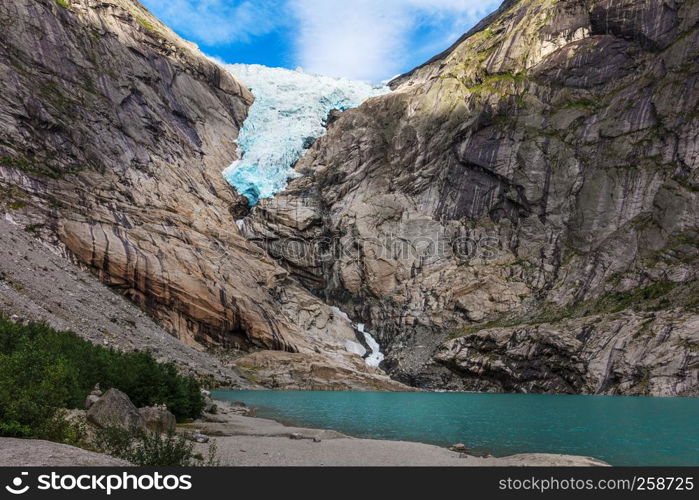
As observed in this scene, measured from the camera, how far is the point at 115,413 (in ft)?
54.2

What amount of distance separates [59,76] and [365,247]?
67413 mm

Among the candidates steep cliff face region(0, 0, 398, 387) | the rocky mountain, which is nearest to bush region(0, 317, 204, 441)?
the rocky mountain

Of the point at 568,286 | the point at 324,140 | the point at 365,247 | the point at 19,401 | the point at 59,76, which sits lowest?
the point at 19,401

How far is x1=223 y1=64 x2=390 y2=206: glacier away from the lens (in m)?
125

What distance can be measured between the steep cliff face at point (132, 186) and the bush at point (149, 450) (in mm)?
65860

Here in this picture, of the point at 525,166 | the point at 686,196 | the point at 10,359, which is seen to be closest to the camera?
the point at 10,359

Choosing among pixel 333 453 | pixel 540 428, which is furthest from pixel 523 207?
pixel 333 453

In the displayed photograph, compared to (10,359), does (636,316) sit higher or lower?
higher

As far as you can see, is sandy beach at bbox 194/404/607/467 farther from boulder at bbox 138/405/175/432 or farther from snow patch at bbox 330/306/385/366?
snow patch at bbox 330/306/385/366

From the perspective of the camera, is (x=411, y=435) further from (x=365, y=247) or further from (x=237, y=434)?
(x=365, y=247)

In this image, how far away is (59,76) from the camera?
93.2 meters

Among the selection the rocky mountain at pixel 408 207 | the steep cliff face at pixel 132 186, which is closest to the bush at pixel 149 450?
the rocky mountain at pixel 408 207

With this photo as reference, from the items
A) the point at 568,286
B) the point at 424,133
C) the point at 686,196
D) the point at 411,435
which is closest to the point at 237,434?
the point at 411,435

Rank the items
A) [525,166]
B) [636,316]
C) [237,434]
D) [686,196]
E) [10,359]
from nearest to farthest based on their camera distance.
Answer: [10,359], [237,434], [636,316], [686,196], [525,166]
